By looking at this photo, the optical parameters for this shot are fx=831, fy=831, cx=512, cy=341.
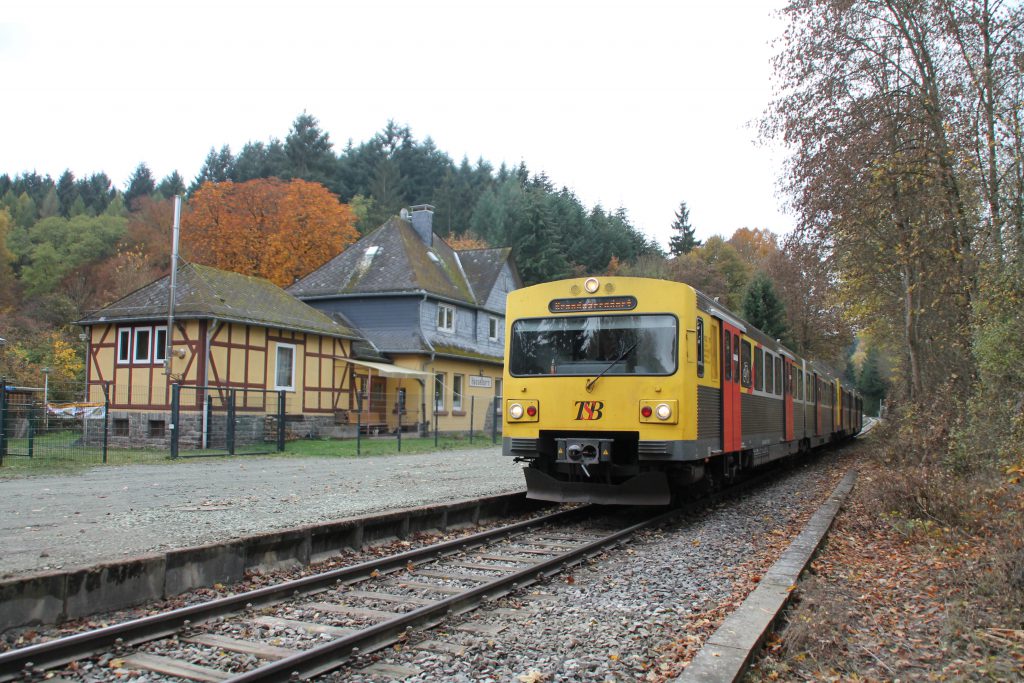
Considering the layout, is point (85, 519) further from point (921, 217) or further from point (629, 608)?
point (921, 217)

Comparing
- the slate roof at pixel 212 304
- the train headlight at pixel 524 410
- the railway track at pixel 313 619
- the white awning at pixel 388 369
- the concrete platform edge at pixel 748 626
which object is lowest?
the railway track at pixel 313 619

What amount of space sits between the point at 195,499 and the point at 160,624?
223 inches

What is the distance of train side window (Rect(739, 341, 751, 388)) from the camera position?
42.8 feet

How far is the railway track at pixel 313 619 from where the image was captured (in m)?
4.84

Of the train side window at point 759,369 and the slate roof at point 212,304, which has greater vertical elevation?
the slate roof at point 212,304

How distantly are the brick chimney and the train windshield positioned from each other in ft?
96.6

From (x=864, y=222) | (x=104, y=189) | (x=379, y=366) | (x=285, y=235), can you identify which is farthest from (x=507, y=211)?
(x=104, y=189)

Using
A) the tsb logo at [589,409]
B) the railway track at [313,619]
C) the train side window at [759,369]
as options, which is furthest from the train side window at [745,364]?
the railway track at [313,619]

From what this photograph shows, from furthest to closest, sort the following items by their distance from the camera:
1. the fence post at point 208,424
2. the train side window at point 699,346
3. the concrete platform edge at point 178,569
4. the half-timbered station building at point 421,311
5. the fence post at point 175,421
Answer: the half-timbered station building at point 421,311
the fence post at point 208,424
the fence post at point 175,421
the train side window at point 699,346
the concrete platform edge at point 178,569

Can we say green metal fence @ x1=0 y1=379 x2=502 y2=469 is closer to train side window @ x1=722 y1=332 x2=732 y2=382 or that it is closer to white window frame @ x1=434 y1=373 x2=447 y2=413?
white window frame @ x1=434 y1=373 x2=447 y2=413

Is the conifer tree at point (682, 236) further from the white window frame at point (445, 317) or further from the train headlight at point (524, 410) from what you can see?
the train headlight at point (524, 410)

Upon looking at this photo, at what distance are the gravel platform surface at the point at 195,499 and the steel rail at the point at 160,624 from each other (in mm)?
1157

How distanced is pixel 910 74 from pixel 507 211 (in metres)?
42.8

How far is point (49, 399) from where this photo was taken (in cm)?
1683
